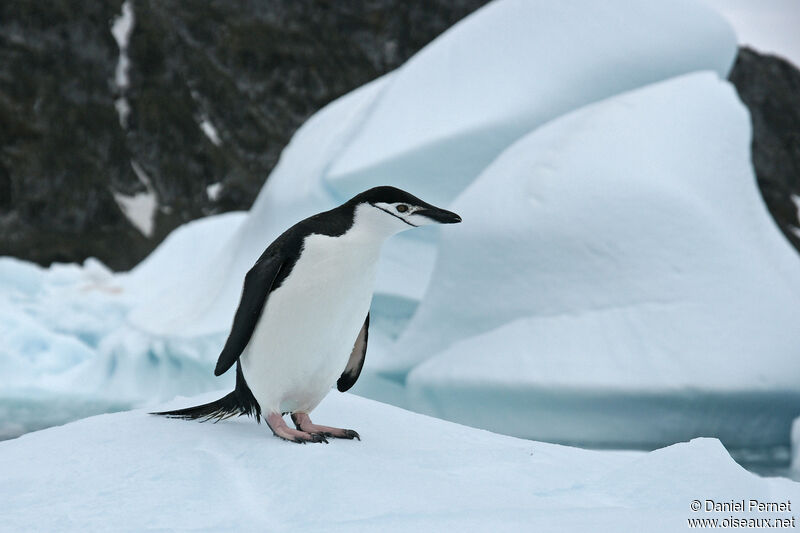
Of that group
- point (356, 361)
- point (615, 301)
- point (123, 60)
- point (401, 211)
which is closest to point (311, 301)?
point (401, 211)

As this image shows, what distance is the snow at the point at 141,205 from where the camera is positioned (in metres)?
31.8

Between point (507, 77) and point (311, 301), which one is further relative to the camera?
point (507, 77)

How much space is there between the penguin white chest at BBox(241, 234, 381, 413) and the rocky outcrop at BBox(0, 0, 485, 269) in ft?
96.0

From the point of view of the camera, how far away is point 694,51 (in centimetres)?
712

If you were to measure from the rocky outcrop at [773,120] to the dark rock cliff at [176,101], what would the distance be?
0.27 ft

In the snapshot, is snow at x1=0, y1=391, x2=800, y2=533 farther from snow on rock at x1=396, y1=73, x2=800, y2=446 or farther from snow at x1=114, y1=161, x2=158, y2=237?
snow at x1=114, y1=161, x2=158, y2=237

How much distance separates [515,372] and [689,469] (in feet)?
9.99

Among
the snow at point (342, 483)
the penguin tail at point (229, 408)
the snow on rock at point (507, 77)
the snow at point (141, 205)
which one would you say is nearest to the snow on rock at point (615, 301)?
the snow on rock at point (507, 77)

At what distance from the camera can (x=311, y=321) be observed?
2.14 m

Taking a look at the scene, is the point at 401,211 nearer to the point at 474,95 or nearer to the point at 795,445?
the point at 795,445

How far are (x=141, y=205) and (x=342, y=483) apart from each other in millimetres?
32995

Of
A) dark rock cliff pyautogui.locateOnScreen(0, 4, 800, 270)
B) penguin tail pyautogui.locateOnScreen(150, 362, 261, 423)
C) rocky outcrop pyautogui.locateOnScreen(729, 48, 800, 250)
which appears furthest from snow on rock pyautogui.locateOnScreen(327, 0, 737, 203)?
rocky outcrop pyautogui.locateOnScreen(729, 48, 800, 250)

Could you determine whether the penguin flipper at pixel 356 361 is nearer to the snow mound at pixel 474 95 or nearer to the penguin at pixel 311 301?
the penguin at pixel 311 301

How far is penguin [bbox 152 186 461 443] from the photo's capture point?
2.12m
